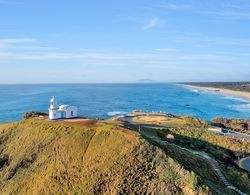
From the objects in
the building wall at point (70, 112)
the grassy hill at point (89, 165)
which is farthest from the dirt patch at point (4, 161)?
the building wall at point (70, 112)

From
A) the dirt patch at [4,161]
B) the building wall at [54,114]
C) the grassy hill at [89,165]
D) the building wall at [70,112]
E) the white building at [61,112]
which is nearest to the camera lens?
the grassy hill at [89,165]

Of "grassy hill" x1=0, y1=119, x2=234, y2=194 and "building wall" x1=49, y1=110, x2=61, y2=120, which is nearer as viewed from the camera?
"grassy hill" x1=0, y1=119, x2=234, y2=194

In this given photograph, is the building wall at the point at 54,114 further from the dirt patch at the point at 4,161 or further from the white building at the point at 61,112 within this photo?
the dirt patch at the point at 4,161

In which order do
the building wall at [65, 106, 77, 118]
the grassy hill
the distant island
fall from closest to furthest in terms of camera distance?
the grassy hill, the distant island, the building wall at [65, 106, 77, 118]

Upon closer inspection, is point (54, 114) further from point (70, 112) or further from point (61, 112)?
point (70, 112)

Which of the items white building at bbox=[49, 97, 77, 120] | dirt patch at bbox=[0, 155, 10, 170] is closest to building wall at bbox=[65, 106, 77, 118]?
white building at bbox=[49, 97, 77, 120]

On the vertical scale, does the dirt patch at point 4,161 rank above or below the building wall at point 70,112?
below

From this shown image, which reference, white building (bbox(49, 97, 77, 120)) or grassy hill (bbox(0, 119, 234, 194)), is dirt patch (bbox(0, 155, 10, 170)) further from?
white building (bbox(49, 97, 77, 120))

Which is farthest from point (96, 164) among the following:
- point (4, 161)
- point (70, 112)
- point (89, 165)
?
point (70, 112)

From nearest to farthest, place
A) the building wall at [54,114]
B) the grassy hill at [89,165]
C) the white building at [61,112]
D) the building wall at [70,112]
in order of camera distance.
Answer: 1. the grassy hill at [89,165]
2. the building wall at [54,114]
3. the white building at [61,112]
4. the building wall at [70,112]
